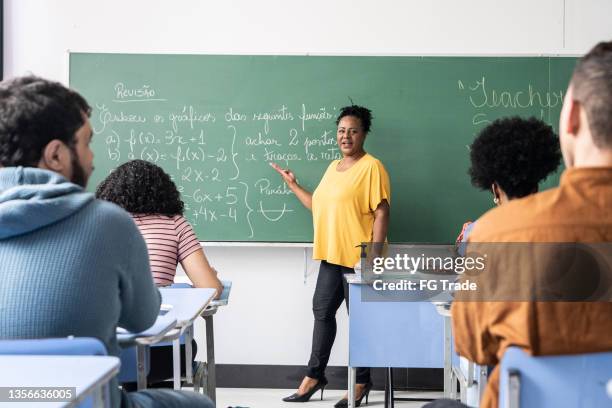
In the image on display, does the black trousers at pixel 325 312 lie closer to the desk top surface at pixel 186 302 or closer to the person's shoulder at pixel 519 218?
the desk top surface at pixel 186 302

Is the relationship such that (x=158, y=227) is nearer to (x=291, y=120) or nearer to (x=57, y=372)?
(x=57, y=372)

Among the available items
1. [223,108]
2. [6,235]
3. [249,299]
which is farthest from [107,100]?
[6,235]

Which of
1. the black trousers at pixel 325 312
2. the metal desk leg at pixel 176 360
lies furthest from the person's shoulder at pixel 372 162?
the metal desk leg at pixel 176 360

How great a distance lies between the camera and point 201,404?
5.69 feet

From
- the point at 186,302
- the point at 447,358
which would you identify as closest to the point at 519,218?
the point at 186,302

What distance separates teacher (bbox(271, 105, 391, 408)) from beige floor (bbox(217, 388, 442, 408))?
8cm

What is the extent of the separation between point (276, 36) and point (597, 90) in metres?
3.44

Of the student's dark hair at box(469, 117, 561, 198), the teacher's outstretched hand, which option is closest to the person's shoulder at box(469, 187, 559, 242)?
the student's dark hair at box(469, 117, 561, 198)

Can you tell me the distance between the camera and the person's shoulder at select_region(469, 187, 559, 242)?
125cm

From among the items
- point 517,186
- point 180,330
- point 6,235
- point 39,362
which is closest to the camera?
point 39,362

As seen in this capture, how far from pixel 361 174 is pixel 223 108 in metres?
0.98

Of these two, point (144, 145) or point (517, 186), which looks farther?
point (144, 145)

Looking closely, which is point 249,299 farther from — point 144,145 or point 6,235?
point 6,235

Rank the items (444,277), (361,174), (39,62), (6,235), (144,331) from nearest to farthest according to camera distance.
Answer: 1. (6,235)
2. (144,331)
3. (444,277)
4. (361,174)
5. (39,62)
